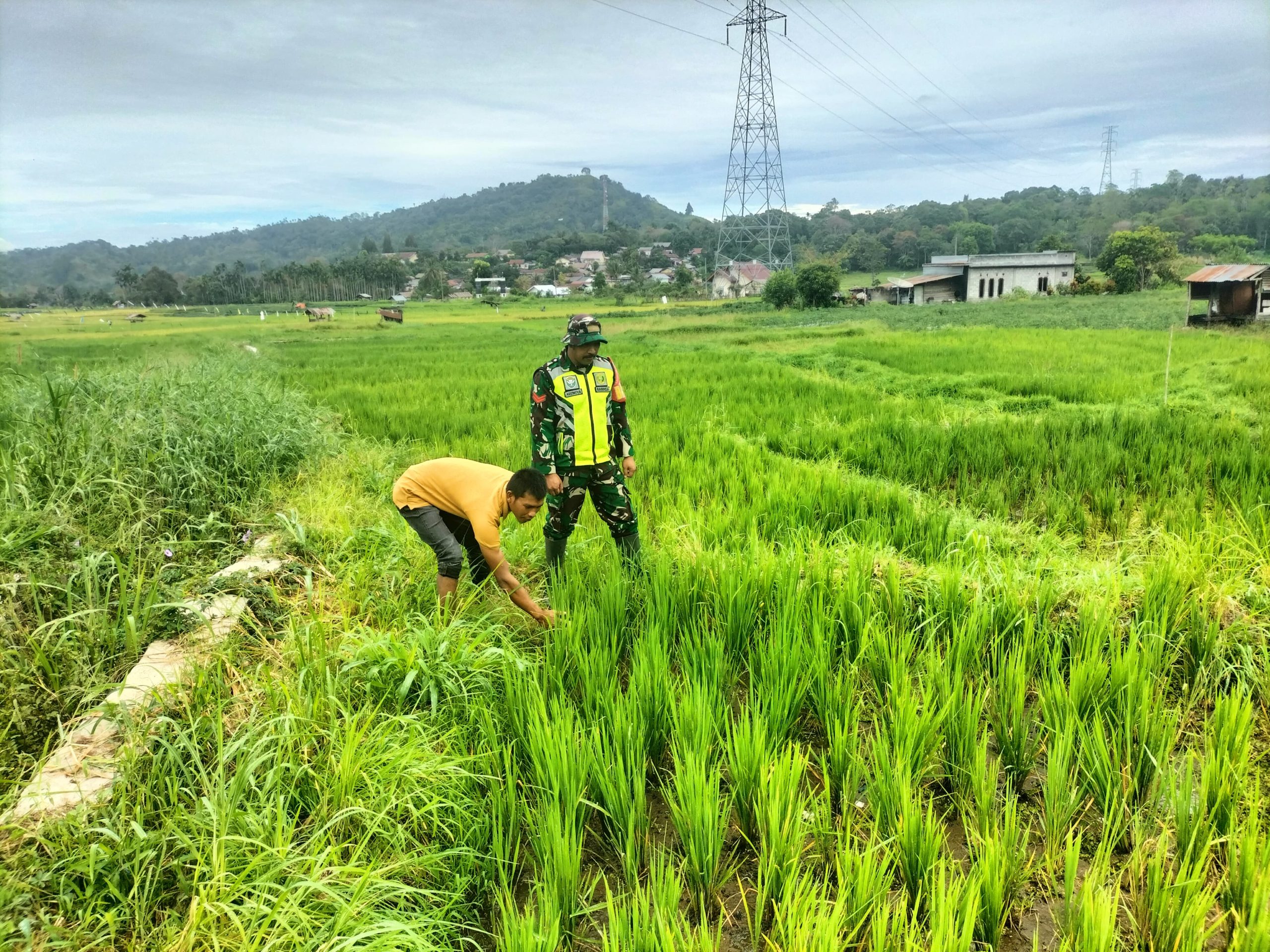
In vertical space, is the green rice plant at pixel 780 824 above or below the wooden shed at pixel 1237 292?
below

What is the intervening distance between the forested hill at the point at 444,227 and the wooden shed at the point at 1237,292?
34344 mm

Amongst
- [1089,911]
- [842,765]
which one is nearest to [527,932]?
[842,765]

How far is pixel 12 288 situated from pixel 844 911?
896 cm

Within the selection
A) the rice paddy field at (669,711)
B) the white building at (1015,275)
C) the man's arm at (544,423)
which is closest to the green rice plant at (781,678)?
the rice paddy field at (669,711)

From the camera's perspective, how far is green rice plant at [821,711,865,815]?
222 cm

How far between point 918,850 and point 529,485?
74.4 inches

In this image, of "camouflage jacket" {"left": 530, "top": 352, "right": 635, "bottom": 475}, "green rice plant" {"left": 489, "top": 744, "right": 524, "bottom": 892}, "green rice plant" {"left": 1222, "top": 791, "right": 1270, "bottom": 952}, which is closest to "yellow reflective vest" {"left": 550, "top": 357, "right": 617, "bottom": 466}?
"camouflage jacket" {"left": 530, "top": 352, "right": 635, "bottom": 475}

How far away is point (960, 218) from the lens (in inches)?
2982

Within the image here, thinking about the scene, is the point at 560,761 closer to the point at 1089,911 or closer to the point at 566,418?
the point at 1089,911

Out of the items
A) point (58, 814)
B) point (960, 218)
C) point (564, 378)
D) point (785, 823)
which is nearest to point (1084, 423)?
point (564, 378)

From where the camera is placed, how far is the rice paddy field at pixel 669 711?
179 centimetres

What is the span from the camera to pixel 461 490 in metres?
3.28

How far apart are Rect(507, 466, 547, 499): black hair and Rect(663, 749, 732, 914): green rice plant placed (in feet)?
4.15

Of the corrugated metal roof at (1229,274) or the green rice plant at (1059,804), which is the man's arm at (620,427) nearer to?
the green rice plant at (1059,804)
